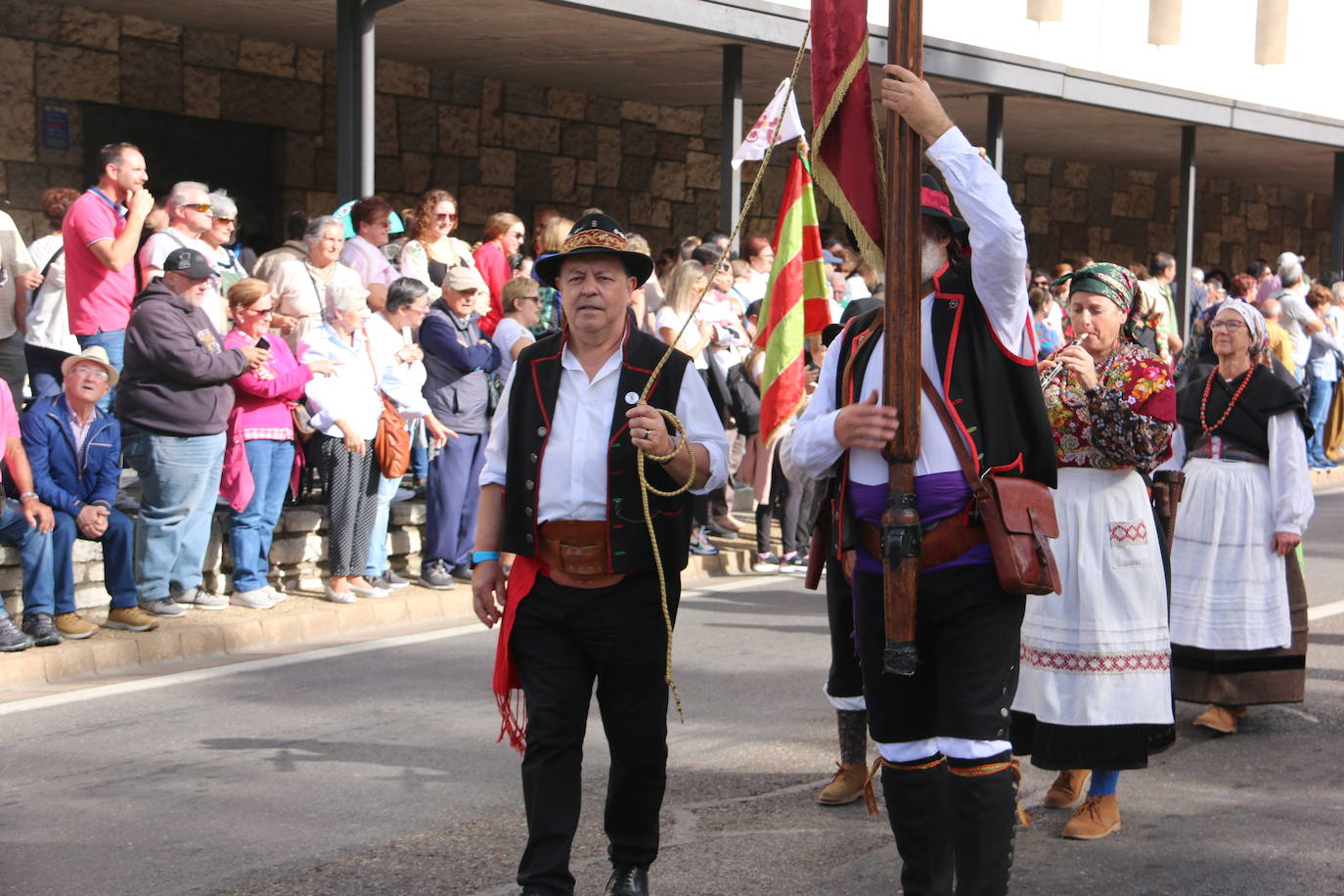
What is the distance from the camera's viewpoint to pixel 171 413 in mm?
8586

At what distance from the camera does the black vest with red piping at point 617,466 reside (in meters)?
4.48

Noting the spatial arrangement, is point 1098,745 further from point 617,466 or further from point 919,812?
point 617,466

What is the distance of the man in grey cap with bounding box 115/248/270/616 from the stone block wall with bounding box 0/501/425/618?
305 mm

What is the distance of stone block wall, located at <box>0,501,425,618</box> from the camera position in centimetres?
839

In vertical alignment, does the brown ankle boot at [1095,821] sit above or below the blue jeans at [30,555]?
below

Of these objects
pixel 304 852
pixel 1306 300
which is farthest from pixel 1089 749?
pixel 1306 300

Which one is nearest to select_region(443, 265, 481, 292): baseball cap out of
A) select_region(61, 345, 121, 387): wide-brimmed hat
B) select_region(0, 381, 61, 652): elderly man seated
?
select_region(61, 345, 121, 387): wide-brimmed hat

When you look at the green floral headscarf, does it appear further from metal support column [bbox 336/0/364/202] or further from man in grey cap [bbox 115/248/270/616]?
metal support column [bbox 336/0/364/202]

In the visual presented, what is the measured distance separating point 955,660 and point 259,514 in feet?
19.2

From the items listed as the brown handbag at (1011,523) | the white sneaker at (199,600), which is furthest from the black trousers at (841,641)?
the white sneaker at (199,600)

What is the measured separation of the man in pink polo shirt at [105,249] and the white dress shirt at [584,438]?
17.9 feet

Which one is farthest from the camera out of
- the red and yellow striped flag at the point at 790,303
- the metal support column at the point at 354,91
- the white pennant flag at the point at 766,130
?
the metal support column at the point at 354,91

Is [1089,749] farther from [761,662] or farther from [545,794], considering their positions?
[761,662]

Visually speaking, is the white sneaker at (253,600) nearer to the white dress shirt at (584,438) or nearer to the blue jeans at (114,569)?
the blue jeans at (114,569)
